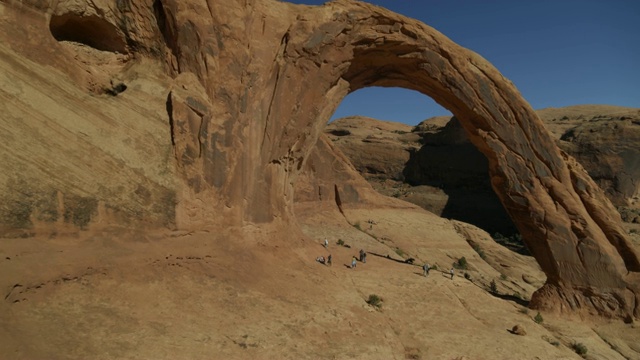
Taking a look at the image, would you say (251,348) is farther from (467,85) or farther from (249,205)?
(467,85)

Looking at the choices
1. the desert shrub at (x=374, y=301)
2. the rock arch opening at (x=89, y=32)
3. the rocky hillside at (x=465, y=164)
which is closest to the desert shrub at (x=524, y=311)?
the desert shrub at (x=374, y=301)

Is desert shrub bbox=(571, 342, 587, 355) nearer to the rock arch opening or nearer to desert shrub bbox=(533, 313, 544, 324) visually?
desert shrub bbox=(533, 313, 544, 324)

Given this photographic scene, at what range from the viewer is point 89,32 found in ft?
35.8

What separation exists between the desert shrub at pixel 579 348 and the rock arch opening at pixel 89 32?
15.4m

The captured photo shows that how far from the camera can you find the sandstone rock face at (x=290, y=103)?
10711 millimetres

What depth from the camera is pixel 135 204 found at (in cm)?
952

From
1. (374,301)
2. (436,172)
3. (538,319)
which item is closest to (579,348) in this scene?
(538,319)

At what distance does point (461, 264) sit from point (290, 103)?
1648 cm

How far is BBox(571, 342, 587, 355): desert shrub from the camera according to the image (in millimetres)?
12477

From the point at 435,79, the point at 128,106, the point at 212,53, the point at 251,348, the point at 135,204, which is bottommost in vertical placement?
the point at 251,348

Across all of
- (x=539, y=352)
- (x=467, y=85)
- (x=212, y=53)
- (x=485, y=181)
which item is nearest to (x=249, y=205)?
(x=212, y=53)

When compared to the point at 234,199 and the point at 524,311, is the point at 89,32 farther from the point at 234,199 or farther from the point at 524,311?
the point at 524,311

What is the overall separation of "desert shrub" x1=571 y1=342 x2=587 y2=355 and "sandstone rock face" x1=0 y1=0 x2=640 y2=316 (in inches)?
119

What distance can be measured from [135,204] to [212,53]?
455 cm
